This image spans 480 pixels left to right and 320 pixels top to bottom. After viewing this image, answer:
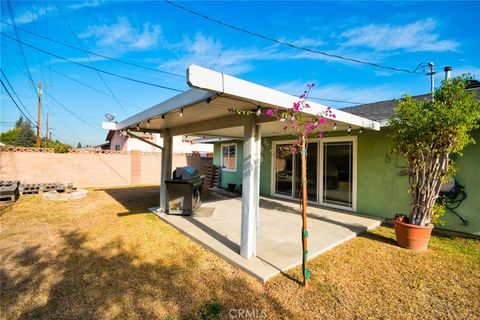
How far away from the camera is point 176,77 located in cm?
1180

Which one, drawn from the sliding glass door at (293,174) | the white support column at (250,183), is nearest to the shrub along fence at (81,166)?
the sliding glass door at (293,174)

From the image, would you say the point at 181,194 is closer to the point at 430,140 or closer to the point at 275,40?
the point at 430,140

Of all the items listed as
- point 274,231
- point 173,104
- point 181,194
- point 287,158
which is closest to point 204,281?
point 274,231

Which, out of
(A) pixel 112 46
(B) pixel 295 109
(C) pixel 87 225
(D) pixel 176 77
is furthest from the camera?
(D) pixel 176 77

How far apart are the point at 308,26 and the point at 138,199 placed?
9.53 meters

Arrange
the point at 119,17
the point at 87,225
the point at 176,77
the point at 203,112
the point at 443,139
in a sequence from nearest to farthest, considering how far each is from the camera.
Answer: the point at 443,139 < the point at 203,112 < the point at 87,225 < the point at 119,17 < the point at 176,77

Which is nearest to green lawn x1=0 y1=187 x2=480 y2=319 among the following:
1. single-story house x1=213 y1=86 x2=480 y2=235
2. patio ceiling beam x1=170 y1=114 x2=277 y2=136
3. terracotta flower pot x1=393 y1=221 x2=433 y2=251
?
terracotta flower pot x1=393 y1=221 x2=433 y2=251

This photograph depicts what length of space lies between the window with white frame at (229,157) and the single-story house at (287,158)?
2458mm

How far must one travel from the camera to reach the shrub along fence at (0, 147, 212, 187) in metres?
10.4

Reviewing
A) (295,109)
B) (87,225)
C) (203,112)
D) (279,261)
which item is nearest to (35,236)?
(87,225)

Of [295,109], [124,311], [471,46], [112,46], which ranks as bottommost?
[124,311]

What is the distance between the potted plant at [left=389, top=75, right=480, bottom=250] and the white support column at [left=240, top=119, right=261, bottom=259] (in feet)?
9.87

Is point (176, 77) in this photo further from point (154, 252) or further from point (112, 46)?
point (154, 252)

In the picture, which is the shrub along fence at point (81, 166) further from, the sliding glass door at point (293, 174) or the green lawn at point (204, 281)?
the sliding glass door at point (293, 174)
